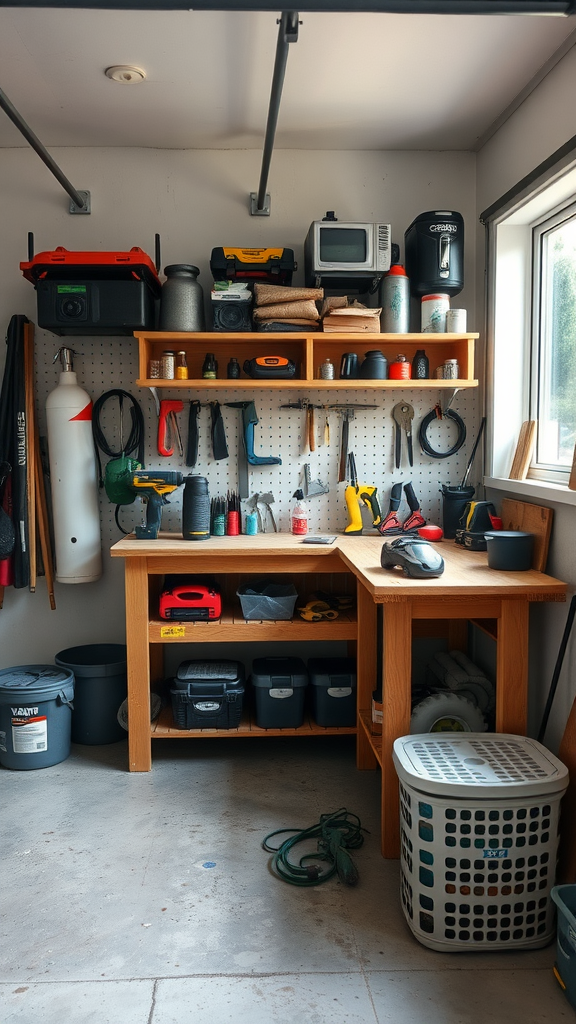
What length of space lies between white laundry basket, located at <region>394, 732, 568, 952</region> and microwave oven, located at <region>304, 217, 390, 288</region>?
2178mm

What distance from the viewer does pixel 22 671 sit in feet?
11.5

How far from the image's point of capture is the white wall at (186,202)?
3.65m

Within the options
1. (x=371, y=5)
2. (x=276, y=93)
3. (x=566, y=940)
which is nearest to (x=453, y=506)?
(x=276, y=93)

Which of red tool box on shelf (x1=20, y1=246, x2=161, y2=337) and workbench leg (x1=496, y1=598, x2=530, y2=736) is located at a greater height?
red tool box on shelf (x1=20, y1=246, x2=161, y2=337)

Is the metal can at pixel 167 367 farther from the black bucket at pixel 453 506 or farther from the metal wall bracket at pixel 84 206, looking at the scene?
the black bucket at pixel 453 506

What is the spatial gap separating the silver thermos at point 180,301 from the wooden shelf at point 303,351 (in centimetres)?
7

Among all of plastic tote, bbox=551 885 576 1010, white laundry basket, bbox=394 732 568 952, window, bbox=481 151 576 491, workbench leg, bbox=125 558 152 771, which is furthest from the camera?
workbench leg, bbox=125 558 152 771

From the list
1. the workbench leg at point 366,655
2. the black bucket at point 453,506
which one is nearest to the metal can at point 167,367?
the workbench leg at point 366,655

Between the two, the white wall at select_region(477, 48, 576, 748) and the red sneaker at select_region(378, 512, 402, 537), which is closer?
the white wall at select_region(477, 48, 576, 748)

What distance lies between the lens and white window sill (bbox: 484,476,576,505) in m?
2.58

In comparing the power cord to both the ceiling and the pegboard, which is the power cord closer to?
the pegboard

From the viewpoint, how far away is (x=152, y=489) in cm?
334

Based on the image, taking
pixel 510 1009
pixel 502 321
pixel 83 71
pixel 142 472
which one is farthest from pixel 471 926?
pixel 83 71

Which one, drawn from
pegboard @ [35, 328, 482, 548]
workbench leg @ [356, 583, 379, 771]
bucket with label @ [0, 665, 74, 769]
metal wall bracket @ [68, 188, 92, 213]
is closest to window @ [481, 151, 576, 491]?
pegboard @ [35, 328, 482, 548]
